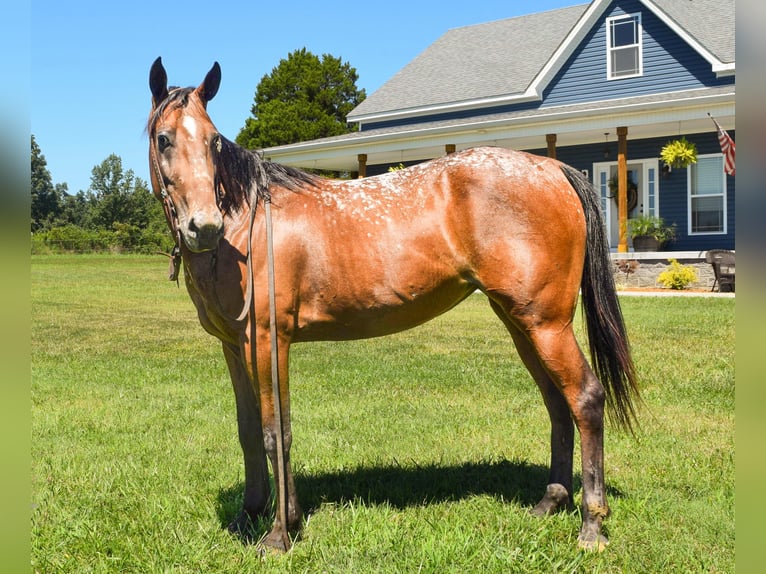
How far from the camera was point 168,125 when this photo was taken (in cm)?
297

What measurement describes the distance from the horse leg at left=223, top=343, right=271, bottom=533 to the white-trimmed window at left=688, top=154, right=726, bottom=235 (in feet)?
54.4

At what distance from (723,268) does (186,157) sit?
1406 cm

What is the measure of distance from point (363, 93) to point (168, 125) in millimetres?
41382

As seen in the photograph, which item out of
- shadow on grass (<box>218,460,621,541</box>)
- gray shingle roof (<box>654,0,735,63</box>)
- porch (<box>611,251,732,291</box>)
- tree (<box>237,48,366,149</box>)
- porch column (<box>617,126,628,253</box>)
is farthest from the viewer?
tree (<box>237,48,366,149</box>)

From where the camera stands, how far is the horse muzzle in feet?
9.09

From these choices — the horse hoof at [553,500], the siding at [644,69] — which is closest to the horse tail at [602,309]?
the horse hoof at [553,500]

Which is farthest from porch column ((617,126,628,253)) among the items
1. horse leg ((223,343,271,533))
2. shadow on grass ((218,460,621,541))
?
horse leg ((223,343,271,533))

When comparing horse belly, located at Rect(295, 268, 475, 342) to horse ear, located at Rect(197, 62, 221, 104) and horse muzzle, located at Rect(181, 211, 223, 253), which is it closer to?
horse muzzle, located at Rect(181, 211, 223, 253)

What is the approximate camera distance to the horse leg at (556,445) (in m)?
3.59

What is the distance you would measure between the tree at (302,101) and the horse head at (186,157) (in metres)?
37.3

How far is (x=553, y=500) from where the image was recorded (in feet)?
11.8

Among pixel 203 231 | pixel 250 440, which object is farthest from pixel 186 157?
pixel 250 440
